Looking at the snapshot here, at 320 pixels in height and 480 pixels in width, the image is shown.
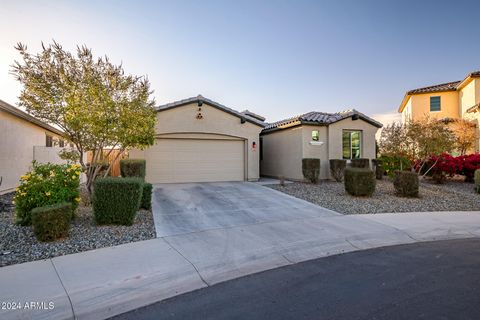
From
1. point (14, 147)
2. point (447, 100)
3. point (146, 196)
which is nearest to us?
point (146, 196)

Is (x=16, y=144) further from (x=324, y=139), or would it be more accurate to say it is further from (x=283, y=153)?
(x=324, y=139)

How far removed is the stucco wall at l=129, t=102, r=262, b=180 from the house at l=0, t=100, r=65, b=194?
14.2ft

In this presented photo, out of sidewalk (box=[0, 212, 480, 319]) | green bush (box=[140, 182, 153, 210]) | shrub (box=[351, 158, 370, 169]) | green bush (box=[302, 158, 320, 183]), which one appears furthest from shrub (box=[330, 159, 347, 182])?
green bush (box=[140, 182, 153, 210])

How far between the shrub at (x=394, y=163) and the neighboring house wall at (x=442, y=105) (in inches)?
452

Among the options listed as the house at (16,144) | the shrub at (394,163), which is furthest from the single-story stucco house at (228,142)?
the house at (16,144)

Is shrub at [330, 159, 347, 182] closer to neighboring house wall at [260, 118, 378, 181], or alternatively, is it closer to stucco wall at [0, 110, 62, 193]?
neighboring house wall at [260, 118, 378, 181]

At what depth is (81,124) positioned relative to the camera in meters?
8.04

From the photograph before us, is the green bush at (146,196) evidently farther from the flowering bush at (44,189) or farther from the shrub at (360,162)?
the shrub at (360,162)

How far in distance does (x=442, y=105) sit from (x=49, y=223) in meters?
29.9

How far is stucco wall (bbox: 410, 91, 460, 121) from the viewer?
81.0ft

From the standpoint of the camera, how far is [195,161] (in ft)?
49.5

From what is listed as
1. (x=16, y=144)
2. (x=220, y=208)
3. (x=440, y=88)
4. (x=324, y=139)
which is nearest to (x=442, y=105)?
(x=440, y=88)

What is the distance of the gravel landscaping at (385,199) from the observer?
9266 mm

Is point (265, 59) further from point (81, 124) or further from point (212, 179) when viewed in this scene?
point (81, 124)
